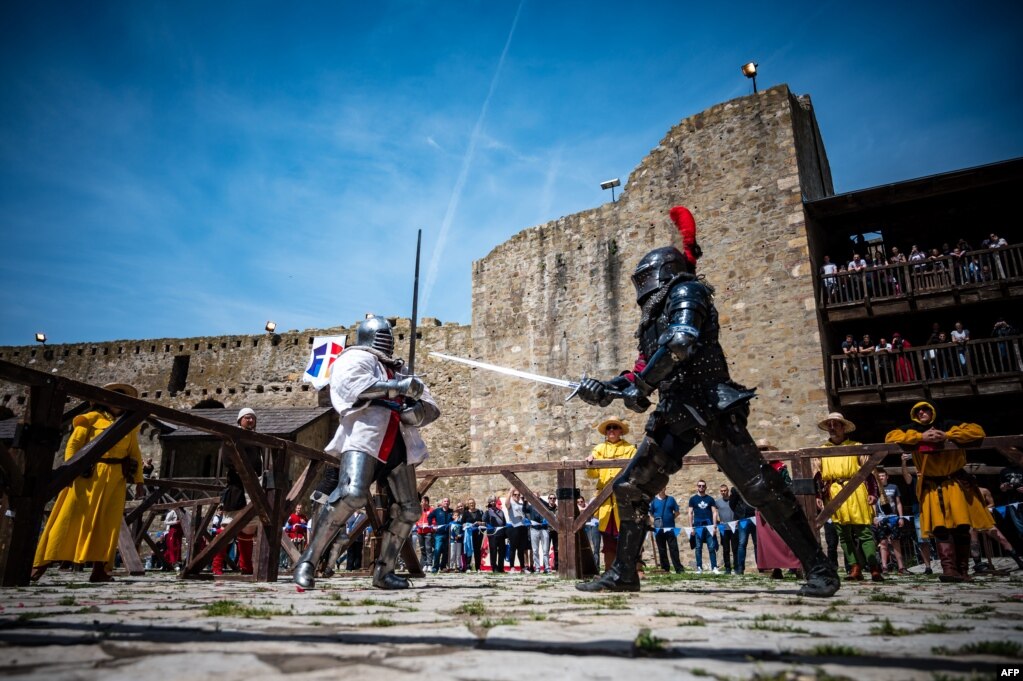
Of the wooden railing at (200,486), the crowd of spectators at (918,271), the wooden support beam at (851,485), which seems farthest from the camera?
the crowd of spectators at (918,271)

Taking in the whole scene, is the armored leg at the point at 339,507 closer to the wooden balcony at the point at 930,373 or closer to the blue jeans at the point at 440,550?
the blue jeans at the point at 440,550

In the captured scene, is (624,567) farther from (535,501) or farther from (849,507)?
(849,507)

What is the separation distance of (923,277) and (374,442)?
13.4 m

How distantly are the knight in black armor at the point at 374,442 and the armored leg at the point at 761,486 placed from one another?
6.93ft

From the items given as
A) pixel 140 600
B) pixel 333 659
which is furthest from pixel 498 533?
pixel 333 659

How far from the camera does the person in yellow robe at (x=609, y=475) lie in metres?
6.86

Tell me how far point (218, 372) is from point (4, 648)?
28752 millimetres

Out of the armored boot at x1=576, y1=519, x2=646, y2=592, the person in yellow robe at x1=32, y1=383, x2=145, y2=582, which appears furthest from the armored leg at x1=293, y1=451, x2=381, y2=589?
the person in yellow robe at x1=32, y1=383, x2=145, y2=582

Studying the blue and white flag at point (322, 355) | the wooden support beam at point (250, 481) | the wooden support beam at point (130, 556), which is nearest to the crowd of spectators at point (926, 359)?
the wooden support beam at point (250, 481)

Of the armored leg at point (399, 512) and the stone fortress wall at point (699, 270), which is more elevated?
the stone fortress wall at point (699, 270)

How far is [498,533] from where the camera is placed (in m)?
11.2

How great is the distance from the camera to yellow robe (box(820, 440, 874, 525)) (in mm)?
6500

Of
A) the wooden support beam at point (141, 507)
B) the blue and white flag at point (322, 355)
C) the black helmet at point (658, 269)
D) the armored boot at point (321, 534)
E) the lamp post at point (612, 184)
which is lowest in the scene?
the armored boot at point (321, 534)

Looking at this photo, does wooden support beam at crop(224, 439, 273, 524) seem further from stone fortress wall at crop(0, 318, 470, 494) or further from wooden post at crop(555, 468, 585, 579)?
stone fortress wall at crop(0, 318, 470, 494)
